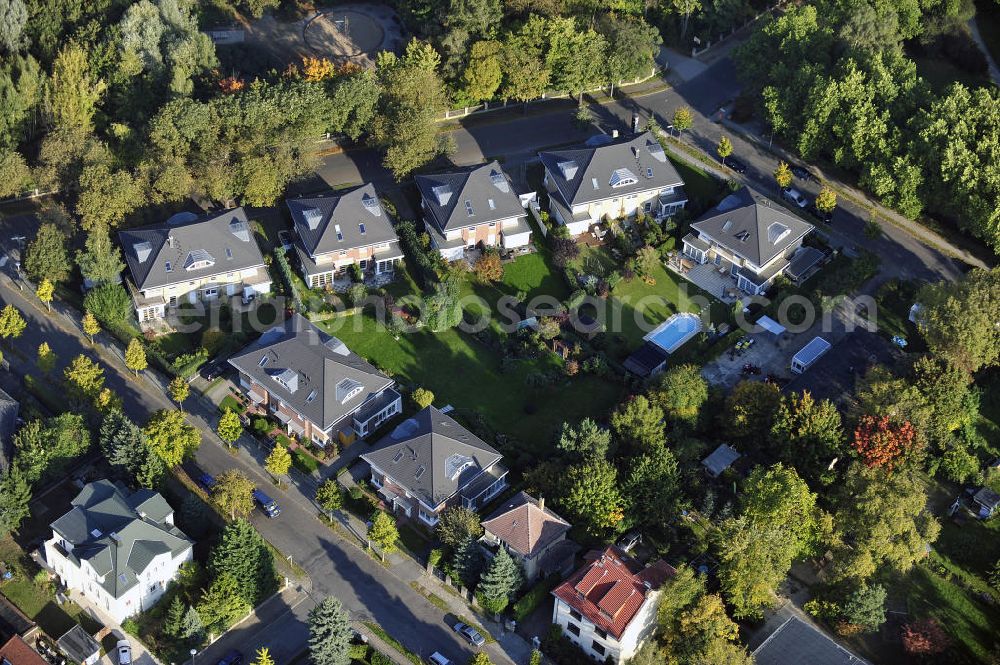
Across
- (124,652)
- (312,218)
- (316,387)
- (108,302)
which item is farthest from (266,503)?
(312,218)

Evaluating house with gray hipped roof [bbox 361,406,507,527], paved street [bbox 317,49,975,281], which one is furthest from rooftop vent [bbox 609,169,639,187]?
house with gray hipped roof [bbox 361,406,507,527]

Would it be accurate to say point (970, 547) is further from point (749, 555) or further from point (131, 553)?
point (131, 553)

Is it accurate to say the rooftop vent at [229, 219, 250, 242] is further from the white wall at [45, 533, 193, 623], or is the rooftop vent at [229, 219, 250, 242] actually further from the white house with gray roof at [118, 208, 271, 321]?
the white wall at [45, 533, 193, 623]

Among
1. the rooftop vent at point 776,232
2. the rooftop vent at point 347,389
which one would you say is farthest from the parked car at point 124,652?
the rooftop vent at point 776,232

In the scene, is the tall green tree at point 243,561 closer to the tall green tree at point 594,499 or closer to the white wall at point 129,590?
the white wall at point 129,590

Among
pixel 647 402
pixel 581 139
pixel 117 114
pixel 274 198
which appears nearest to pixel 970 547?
pixel 647 402

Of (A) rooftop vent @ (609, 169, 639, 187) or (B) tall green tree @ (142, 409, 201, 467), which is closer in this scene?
(B) tall green tree @ (142, 409, 201, 467)
